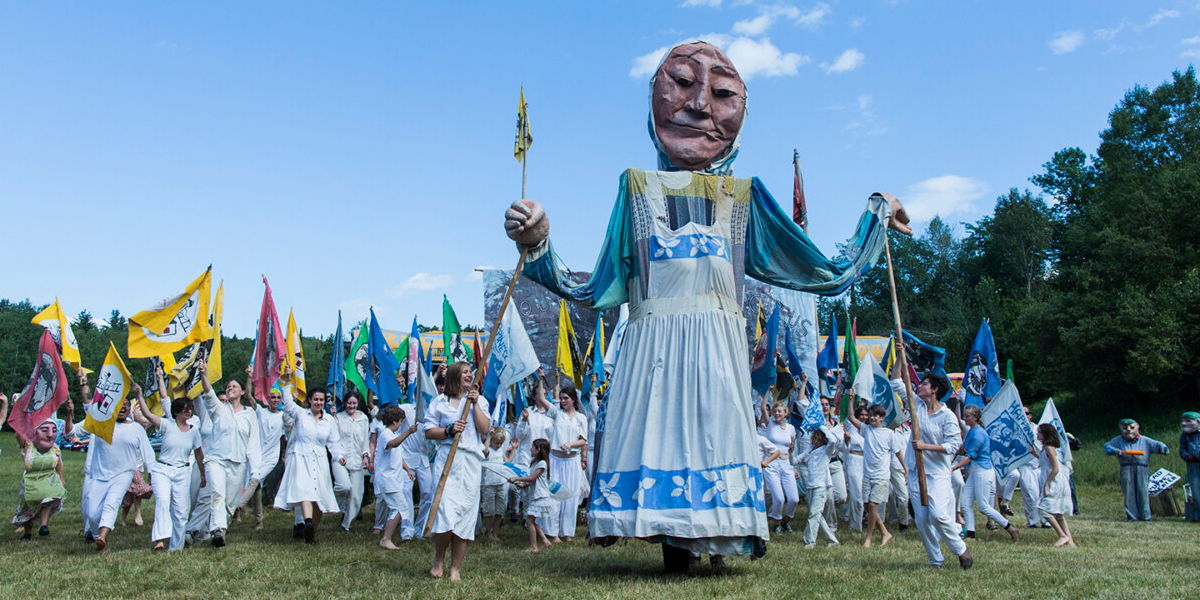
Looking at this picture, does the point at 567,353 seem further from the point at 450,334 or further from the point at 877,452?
the point at 877,452

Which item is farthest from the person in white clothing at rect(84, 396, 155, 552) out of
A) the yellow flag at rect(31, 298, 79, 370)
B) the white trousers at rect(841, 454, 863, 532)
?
the white trousers at rect(841, 454, 863, 532)

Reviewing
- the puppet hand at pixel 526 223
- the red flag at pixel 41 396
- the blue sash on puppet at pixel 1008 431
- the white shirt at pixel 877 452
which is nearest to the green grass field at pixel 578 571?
the white shirt at pixel 877 452

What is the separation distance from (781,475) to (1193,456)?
705 cm

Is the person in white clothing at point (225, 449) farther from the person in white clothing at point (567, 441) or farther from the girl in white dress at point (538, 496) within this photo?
the person in white clothing at point (567, 441)

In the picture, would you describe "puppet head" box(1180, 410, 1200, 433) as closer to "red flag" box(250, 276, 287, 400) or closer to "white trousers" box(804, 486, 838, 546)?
"white trousers" box(804, 486, 838, 546)

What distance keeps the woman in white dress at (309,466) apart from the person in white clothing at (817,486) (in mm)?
5523

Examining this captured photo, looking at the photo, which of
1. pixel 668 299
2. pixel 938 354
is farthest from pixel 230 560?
pixel 938 354

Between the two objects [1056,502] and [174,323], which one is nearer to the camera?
[174,323]

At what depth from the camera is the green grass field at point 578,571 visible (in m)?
6.35

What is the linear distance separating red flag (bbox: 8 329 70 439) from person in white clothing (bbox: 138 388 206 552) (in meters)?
0.97

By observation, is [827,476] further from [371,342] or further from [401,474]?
[371,342]

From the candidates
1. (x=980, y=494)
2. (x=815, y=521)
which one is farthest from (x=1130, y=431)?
(x=815, y=521)

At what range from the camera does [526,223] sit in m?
6.84

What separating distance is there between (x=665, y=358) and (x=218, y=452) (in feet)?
20.0
